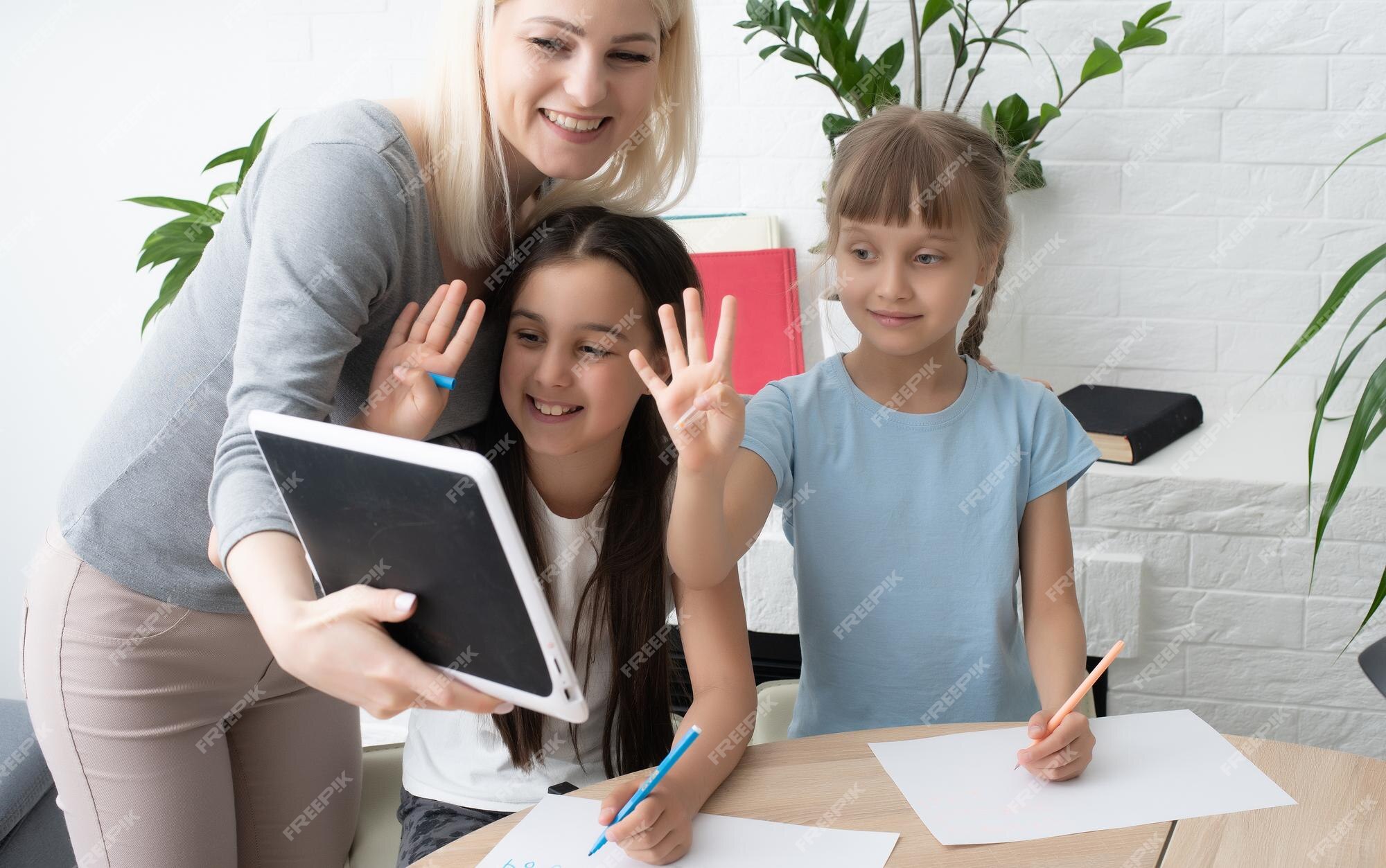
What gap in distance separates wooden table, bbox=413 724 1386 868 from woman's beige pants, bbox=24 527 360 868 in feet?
1.35

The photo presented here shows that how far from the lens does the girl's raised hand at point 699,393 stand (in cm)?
108

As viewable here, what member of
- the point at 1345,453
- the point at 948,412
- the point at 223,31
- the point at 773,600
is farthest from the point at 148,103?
the point at 1345,453

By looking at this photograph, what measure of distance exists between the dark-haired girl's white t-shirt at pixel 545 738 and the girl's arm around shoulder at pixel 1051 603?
1.42 feet

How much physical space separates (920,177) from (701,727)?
68cm

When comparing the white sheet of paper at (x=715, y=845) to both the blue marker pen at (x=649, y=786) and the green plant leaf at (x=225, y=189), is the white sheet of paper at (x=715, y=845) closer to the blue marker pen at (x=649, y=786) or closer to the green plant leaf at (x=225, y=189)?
the blue marker pen at (x=649, y=786)

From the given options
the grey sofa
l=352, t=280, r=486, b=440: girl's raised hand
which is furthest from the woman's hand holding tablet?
the grey sofa

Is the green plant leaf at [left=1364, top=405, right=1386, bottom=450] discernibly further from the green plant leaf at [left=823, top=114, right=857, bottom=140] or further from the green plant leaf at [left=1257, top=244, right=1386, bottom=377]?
the green plant leaf at [left=823, top=114, right=857, bottom=140]

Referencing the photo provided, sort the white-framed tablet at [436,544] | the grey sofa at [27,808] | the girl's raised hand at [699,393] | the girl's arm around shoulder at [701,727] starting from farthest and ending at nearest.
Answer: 1. the grey sofa at [27,808]
2. the girl's raised hand at [699,393]
3. the girl's arm around shoulder at [701,727]
4. the white-framed tablet at [436,544]

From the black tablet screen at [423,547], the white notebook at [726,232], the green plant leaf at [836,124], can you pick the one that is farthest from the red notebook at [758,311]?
the black tablet screen at [423,547]

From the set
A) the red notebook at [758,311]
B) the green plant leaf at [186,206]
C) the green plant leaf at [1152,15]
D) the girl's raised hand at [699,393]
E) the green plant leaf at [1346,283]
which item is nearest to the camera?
the girl's raised hand at [699,393]

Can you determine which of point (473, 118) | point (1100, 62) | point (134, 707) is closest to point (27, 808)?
point (134, 707)

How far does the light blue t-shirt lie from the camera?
1446 millimetres

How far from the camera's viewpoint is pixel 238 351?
1.01m

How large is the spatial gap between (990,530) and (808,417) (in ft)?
0.84
